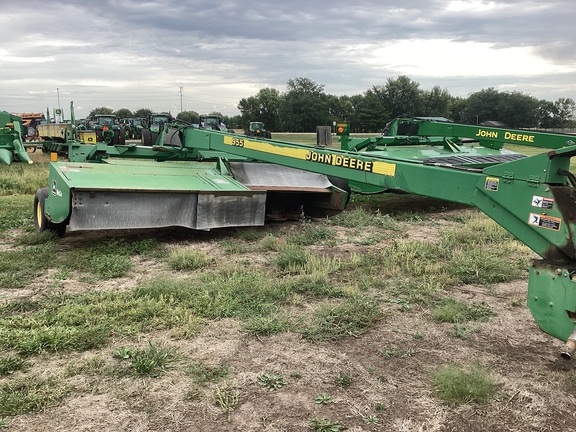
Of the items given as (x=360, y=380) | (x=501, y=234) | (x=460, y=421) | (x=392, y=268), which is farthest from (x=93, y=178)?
(x=501, y=234)

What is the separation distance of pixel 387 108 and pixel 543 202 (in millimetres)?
62235

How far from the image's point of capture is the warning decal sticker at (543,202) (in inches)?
109

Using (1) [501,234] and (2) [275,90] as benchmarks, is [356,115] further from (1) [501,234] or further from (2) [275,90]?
(1) [501,234]

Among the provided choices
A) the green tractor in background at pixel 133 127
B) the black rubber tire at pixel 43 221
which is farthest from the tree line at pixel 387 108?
the black rubber tire at pixel 43 221

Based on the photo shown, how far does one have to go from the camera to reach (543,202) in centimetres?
280

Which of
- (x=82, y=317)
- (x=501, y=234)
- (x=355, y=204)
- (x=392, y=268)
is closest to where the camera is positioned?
(x=82, y=317)

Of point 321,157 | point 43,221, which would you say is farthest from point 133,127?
point 321,157

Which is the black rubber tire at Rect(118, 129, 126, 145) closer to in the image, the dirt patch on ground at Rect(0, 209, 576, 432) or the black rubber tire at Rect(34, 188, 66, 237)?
the black rubber tire at Rect(34, 188, 66, 237)

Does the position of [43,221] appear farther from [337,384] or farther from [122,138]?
[122,138]

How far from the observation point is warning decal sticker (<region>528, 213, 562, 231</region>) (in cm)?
275

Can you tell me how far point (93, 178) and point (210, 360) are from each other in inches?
130

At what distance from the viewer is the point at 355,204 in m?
9.12

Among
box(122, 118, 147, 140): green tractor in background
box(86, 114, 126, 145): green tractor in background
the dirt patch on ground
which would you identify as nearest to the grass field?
the dirt patch on ground

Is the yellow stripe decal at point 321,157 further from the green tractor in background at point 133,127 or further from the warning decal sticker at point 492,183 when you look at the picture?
the green tractor in background at point 133,127
